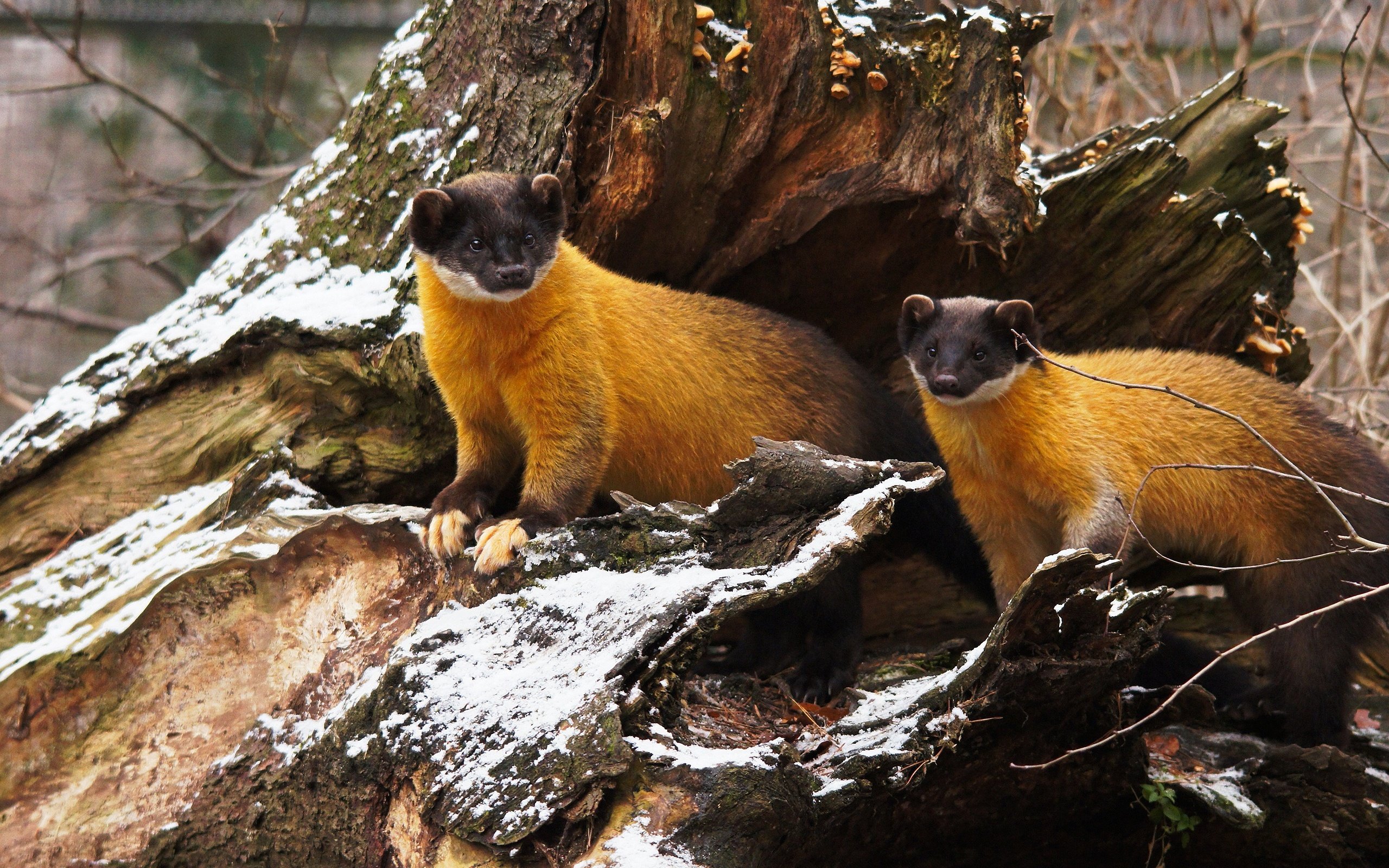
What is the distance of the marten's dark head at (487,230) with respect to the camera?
5059mm

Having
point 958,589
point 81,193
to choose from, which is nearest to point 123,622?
point 958,589

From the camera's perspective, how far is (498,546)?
15.2 ft

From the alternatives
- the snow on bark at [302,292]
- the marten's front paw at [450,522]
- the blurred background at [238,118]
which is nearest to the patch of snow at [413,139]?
the snow on bark at [302,292]

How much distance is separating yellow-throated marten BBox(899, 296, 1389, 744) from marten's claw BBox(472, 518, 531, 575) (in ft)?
7.16

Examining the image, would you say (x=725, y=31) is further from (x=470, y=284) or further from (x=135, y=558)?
(x=135, y=558)

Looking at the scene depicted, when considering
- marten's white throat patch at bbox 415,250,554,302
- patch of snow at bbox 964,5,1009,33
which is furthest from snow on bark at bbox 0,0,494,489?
patch of snow at bbox 964,5,1009,33

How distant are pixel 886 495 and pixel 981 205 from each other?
2.25 meters

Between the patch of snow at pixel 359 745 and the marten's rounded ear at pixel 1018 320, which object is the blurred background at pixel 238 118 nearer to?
the marten's rounded ear at pixel 1018 320

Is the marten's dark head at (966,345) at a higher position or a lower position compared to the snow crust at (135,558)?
higher

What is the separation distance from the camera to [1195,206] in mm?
6344

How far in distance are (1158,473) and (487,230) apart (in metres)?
3.41

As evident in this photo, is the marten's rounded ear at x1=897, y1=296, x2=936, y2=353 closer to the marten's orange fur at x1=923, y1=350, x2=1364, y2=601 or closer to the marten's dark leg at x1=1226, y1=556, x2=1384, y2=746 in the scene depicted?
the marten's orange fur at x1=923, y1=350, x2=1364, y2=601

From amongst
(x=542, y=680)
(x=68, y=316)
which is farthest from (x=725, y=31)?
(x=68, y=316)

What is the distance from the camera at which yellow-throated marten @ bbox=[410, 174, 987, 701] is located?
513 cm
